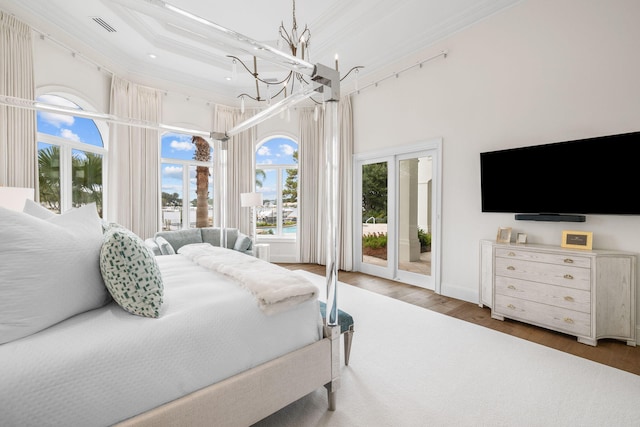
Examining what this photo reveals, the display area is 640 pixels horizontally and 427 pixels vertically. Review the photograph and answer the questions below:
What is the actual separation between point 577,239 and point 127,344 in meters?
3.60

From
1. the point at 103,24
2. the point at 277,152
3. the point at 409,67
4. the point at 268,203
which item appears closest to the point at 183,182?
the point at 268,203

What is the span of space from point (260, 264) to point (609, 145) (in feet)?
10.6

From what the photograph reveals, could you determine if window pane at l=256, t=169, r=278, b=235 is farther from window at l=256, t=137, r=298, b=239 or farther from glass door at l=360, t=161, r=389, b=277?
glass door at l=360, t=161, r=389, b=277

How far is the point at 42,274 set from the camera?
1042 mm

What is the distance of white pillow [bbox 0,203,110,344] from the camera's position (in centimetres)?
98

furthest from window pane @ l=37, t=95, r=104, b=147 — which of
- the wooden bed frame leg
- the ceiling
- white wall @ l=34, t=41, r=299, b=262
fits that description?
the wooden bed frame leg

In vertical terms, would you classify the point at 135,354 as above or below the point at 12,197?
below

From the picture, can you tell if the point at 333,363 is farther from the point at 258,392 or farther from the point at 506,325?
the point at 506,325

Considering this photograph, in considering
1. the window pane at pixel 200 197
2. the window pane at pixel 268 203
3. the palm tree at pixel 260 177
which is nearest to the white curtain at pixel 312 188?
the window pane at pixel 268 203

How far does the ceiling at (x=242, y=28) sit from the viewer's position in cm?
342

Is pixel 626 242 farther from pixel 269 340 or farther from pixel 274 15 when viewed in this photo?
pixel 274 15

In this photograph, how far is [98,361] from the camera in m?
0.97

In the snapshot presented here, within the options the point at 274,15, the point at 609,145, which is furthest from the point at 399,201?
the point at 274,15

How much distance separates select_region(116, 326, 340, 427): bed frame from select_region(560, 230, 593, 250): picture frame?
Answer: 2.59 meters
